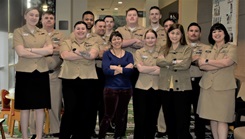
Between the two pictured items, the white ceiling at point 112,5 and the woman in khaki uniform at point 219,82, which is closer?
the woman in khaki uniform at point 219,82

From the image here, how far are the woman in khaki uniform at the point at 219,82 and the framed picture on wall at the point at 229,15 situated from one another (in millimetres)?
1196

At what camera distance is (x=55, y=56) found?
15.9ft

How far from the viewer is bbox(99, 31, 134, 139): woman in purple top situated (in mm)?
4309

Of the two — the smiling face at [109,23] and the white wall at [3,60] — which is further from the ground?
the smiling face at [109,23]

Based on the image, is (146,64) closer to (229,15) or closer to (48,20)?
(48,20)

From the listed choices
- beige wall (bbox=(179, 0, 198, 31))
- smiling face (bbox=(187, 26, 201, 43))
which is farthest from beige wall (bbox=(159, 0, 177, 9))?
smiling face (bbox=(187, 26, 201, 43))

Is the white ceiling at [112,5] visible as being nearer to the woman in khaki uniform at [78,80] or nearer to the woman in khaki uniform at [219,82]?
the woman in khaki uniform at [78,80]

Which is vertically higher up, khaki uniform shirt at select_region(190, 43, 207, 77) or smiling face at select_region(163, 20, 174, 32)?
smiling face at select_region(163, 20, 174, 32)

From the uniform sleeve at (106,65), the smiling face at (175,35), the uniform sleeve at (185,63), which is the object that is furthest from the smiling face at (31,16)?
the uniform sleeve at (185,63)

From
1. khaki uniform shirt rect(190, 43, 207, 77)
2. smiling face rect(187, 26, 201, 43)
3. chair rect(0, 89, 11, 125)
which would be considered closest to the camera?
khaki uniform shirt rect(190, 43, 207, 77)

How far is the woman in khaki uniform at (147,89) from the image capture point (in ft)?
14.0

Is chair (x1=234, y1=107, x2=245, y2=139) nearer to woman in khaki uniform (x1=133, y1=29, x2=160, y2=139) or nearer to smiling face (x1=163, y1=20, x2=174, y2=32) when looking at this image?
woman in khaki uniform (x1=133, y1=29, x2=160, y2=139)

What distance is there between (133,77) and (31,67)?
1.40m

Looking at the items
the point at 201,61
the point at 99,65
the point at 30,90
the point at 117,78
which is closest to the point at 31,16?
the point at 30,90
